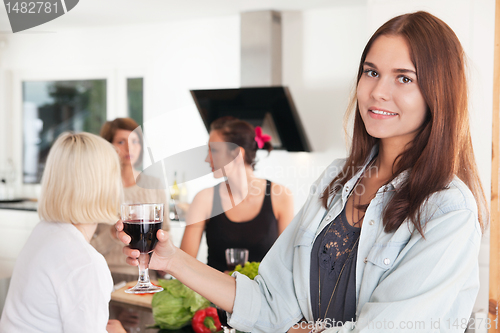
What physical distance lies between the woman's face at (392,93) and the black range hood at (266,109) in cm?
228

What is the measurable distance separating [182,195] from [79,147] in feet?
7.84

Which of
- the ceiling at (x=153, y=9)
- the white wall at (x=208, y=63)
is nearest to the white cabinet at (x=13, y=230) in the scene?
the white wall at (x=208, y=63)

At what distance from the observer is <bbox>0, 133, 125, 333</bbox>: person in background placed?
3.87 feet

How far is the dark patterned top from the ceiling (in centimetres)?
251

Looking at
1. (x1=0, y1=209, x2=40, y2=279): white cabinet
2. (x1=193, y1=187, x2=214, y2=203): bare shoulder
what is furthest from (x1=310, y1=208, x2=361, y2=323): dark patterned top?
(x1=0, y1=209, x2=40, y2=279): white cabinet

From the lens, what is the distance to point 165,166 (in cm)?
129

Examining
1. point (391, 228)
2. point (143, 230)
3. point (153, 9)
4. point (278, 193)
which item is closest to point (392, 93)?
point (391, 228)

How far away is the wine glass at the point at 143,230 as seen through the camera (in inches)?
32.4

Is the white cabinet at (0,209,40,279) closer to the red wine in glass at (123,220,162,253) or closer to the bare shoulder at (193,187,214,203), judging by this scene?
the bare shoulder at (193,187,214,203)

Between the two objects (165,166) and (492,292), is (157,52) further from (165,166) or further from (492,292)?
(492,292)

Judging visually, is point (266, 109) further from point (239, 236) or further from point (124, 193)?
point (239, 236)

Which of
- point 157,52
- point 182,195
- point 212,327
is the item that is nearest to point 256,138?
point 212,327

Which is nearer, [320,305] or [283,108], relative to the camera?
[320,305]

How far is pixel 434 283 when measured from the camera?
2.46ft
